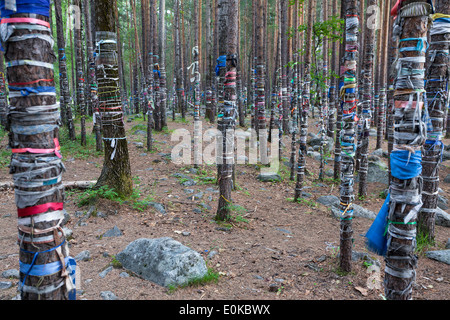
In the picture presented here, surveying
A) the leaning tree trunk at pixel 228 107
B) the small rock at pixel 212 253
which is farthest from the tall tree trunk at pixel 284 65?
the small rock at pixel 212 253

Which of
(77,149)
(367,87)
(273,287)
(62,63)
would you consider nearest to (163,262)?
(273,287)

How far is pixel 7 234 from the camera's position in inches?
208

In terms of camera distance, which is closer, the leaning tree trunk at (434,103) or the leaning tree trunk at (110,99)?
the leaning tree trunk at (434,103)

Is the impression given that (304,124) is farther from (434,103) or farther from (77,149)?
(77,149)

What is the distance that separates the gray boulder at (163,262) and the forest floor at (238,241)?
0.41ft

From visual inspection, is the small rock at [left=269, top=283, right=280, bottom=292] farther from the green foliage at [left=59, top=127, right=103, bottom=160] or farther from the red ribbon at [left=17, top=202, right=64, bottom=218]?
the green foliage at [left=59, top=127, right=103, bottom=160]

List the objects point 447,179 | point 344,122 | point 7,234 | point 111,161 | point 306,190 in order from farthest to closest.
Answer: point 447,179
point 306,190
point 111,161
point 7,234
point 344,122

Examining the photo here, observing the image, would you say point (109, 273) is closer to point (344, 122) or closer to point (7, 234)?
point (7, 234)

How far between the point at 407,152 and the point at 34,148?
2.86 meters

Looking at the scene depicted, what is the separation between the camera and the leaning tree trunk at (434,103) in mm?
4727

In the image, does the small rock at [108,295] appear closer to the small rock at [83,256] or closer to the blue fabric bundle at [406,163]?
the small rock at [83,256]

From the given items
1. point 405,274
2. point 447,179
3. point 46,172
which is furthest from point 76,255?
point 447,179

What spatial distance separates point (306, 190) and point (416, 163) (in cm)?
780

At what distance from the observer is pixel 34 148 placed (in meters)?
2.01
